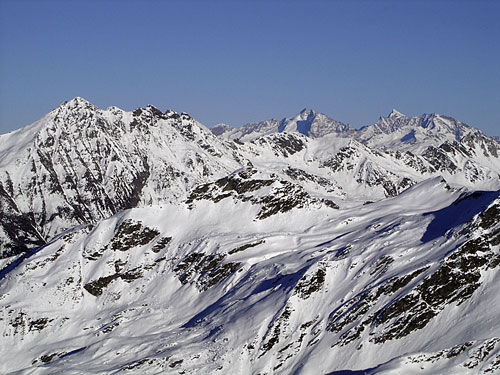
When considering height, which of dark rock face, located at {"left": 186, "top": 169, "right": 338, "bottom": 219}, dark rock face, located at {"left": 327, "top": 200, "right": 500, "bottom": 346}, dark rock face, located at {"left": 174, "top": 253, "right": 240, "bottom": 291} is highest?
dark rock face, located at {"left": 186, "top": 169, "right": 338, "bottom": 219}

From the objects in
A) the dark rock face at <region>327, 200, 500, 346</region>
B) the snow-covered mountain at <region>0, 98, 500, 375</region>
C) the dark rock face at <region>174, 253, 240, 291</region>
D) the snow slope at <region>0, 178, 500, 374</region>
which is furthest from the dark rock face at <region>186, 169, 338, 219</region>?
the dark rock face at <region>327, 200, 500, 346</region>

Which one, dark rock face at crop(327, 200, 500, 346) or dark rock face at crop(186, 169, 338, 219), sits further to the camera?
dark rock face at crop(186, 169, 338, 219)

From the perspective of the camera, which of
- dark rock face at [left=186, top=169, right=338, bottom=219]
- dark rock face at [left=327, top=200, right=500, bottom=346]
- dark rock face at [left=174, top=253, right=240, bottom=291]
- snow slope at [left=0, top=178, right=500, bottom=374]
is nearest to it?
snow slope at [left=0, top=178, right=500, bottom=374]

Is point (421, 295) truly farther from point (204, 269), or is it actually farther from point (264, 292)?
point (204, 269)

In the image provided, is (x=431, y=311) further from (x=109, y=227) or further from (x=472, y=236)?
(x=109, y=227)

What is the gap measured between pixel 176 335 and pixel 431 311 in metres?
40.7

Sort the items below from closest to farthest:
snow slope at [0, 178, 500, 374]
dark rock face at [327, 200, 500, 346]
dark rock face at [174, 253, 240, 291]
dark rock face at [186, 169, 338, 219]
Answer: snow slope at [0, 178, 500, 374], dark rock face at [327, 200, 500, 346], dark rock face at [174, 253, 240, 291], dark rock face at [186, 169, 338, 219]

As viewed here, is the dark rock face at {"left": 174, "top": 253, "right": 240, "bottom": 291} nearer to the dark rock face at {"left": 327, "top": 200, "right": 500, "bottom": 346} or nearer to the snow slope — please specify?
the snow slope

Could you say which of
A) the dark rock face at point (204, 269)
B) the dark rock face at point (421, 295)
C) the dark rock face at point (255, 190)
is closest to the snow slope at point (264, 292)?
the dark rock face at point (421, 295)

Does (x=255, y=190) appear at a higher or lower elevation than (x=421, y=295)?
higher

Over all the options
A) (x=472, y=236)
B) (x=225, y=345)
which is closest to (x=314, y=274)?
(x=225, y=345)

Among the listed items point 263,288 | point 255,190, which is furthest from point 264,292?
point 255,190

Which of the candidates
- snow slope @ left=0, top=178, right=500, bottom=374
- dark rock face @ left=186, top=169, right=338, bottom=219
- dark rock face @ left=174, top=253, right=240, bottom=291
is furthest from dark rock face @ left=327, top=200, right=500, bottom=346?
dark rock face @ left=186, top=169, right=338, bottom=219

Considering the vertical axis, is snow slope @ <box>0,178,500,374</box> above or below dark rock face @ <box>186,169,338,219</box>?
below
